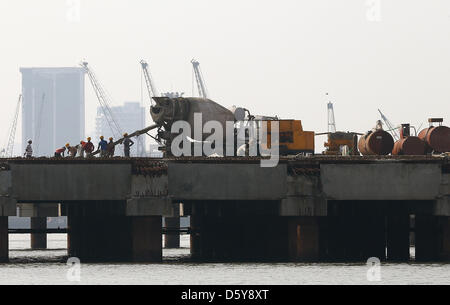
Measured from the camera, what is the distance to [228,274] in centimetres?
5181

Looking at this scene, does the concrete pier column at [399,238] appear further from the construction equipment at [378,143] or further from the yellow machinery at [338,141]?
the yellow machinery at [338,141]

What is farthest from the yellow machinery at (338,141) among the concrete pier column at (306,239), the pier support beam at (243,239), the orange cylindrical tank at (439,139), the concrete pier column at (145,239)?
the concrete pier column at (145,239)

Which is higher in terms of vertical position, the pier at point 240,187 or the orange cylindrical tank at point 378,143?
the orange cylindrical tank at point 378,143

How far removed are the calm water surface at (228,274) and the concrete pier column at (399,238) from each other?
5229 mm

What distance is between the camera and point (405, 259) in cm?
6475

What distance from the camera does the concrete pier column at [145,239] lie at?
57.1 meters

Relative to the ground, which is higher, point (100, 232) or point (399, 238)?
point (100, 232)

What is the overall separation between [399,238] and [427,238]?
3106 mm

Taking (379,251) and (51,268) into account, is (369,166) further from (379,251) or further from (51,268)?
(51,268)

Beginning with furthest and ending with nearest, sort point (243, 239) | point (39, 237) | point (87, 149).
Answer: point (39, 237) → point (243, 239) → point (87, 149)

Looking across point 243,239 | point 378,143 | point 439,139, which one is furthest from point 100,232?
point 439,139

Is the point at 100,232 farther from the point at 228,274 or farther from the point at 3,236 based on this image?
the point at 228,274

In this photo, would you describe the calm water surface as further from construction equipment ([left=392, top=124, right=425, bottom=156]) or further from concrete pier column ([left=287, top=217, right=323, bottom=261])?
construction equipment ([left=392, top=124, right=425, bottom=156])

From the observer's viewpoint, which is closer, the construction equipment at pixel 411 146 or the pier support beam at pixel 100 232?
the pier support beam at pixel 100 232
